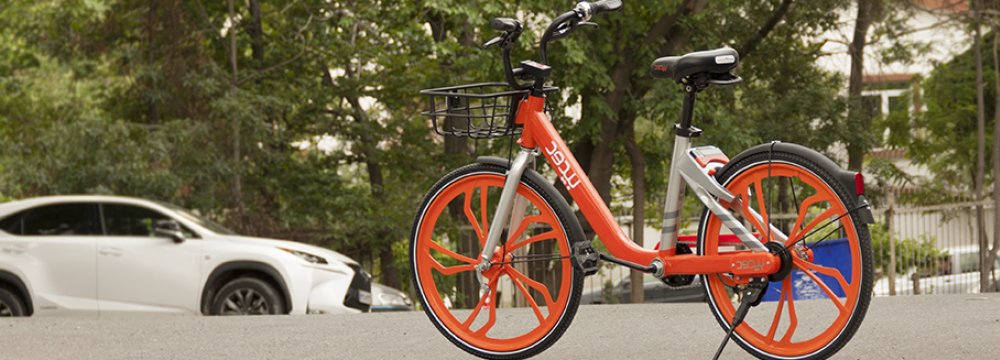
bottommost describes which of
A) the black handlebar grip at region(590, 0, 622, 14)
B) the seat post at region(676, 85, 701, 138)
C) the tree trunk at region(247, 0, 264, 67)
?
the seat post at region(676, 85, 701, 138)

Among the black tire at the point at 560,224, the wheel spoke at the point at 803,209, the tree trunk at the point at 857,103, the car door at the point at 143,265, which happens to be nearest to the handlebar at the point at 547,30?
the black tire at the point at 560,224

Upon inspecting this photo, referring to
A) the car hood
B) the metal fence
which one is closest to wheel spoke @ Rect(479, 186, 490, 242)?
the car hood

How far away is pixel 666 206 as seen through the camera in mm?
5480

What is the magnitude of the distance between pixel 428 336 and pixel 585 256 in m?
2.22

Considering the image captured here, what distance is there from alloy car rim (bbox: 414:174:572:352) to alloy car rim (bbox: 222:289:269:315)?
6794 millimetres

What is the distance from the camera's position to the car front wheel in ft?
44.0

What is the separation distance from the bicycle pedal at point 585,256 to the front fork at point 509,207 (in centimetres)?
33

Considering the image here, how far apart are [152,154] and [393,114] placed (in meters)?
4.39

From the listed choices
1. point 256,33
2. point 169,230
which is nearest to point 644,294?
point 256,33

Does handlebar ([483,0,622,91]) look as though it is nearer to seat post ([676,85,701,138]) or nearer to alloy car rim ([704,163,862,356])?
seat post ([676,85,701,138])

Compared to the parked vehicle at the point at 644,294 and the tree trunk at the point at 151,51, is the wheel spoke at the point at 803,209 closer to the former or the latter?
the parked vehicle at the point at 644,294

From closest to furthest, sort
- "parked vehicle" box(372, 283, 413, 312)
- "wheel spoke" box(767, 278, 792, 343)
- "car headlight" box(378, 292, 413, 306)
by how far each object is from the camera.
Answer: "wheel spoke" box(767, 278, 792, 343) < "parked vehicle" box(372, 283, 413, 312) < "car headlight" box(378, 292, 413, 306)

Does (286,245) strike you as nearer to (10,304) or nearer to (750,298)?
(10,304)

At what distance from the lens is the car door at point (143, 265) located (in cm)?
1318
